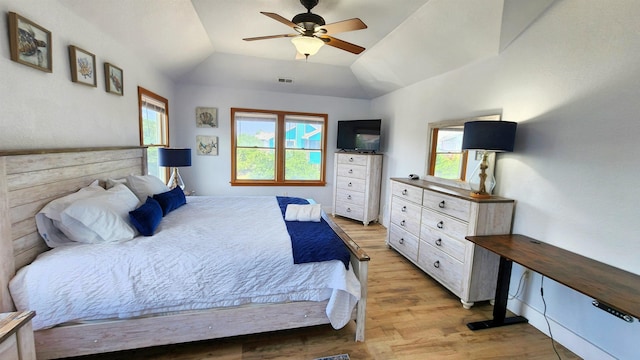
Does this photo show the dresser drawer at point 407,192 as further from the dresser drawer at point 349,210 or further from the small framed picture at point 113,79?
the small framed picture at point 113,79

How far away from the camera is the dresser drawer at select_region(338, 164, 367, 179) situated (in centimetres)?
471

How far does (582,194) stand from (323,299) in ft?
6.60

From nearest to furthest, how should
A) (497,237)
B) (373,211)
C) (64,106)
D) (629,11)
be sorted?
(629,11), (64,106), (497,237), (373,211)

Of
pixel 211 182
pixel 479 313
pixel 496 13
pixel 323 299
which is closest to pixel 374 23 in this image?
pixel 496 13

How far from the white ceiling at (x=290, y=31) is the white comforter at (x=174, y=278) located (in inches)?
75.6

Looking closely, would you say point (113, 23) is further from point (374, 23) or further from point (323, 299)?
point (323, 299)

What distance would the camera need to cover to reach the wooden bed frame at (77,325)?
1481 mm

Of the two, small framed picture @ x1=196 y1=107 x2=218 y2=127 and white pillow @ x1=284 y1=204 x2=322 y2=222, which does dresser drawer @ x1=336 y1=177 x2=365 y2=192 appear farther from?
small framed picture @ x1=196 y1=107 x2=218 y2=127

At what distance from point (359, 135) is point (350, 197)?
1175 mm

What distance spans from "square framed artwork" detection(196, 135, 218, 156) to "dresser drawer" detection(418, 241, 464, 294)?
3.85 m

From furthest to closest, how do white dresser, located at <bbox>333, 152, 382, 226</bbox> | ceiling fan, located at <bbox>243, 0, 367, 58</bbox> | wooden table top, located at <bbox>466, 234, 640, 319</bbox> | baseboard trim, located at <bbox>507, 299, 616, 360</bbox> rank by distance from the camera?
white dresser, located at <bbox>333, 152, 382, 226</bbox>, ceiling fan, located at <bbox>243, 0, 367, 58</bbox>, baseboard trim, located at <bbox>507, 299, 616, 360</bbox>, wooden table top, located at <bbox>466, 234, 640, 319</bbox>

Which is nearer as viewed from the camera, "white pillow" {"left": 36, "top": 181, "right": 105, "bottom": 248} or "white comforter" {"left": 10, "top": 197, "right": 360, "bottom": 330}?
"white comforter" {"left": 10, "top": 197, "right": 360, "bottom": 330}

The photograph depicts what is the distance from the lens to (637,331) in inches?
62.2

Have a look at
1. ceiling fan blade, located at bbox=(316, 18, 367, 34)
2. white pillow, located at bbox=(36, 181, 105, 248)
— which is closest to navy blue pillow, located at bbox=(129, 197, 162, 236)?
white pillow, located at bbox=(36, 181, 105, 248)
